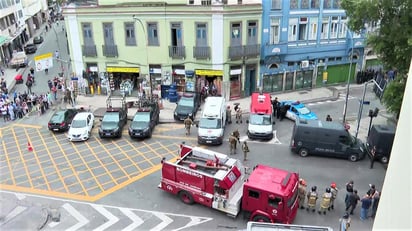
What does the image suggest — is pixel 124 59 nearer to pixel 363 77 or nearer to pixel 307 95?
pixel 307 95

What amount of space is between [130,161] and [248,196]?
880 cm

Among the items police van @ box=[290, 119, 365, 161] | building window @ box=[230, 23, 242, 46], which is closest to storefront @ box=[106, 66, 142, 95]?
building window @ box=[230, 23, 242, 46]

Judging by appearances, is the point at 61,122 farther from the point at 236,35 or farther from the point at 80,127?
the point at 236,35

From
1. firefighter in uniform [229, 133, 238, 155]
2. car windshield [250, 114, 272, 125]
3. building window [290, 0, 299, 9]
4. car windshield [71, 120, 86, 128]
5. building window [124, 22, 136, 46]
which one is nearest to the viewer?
firefighter in uniform [229, 133, 238, 155]

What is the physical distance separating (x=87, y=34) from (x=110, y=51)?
254 cm

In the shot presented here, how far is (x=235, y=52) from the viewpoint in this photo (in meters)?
30.0

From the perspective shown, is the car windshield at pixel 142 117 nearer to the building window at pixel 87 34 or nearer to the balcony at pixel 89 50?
the balcony at pixel 89 50

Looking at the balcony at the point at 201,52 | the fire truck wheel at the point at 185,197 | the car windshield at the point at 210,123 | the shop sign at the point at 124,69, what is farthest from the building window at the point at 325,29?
the fire truck wheel at the point at 185,197

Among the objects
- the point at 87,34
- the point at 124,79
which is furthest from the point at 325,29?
the point at 87,34

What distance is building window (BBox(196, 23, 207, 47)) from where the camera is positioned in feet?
96.9

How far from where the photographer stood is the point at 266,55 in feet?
103

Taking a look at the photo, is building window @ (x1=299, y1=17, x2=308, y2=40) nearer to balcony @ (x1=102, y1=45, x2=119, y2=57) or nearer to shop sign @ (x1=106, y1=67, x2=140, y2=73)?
shop sign @ (x1=106, y1=67, x2=140, y2=73)

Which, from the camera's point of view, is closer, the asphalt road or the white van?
Result: the asphalt road

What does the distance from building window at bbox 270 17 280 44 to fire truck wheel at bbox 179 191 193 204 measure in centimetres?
1877
